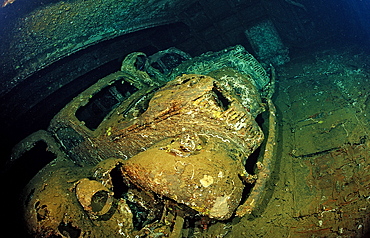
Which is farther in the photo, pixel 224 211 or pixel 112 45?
pixel 112 45

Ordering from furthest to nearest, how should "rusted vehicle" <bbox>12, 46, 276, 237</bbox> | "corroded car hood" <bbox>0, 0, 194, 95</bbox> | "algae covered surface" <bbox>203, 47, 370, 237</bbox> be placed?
"corroded car hood" <bbox>0, 0, 194, 95</bbox>, "algae covered surface" <bbox>203, 47, 370, 237</bbox>, "rusted vehicle" <bbox>12, 46, 276, 237</bbox>

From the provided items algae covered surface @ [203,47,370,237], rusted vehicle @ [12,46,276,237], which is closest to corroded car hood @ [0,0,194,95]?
rusted vehicle @ [12,46,276,237]

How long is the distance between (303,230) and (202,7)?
16.3 feet

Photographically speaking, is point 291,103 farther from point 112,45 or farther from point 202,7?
point 112,45

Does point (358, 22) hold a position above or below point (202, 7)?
below

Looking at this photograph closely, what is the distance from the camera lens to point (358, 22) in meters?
6.45

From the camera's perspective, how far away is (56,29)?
369 centimetres

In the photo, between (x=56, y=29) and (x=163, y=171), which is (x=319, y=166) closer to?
(x=163, y=171)

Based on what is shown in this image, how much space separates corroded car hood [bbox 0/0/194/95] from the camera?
341 cm

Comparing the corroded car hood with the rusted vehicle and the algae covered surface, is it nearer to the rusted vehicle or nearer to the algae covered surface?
the rusted vehicle

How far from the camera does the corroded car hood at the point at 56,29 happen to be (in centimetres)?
341

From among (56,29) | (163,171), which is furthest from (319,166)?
(56,29)

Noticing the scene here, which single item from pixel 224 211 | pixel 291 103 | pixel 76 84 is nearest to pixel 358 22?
pixel 291 103

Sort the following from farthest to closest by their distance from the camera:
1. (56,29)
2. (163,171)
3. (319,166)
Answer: (56,29)
(319,166)
(163,171)
